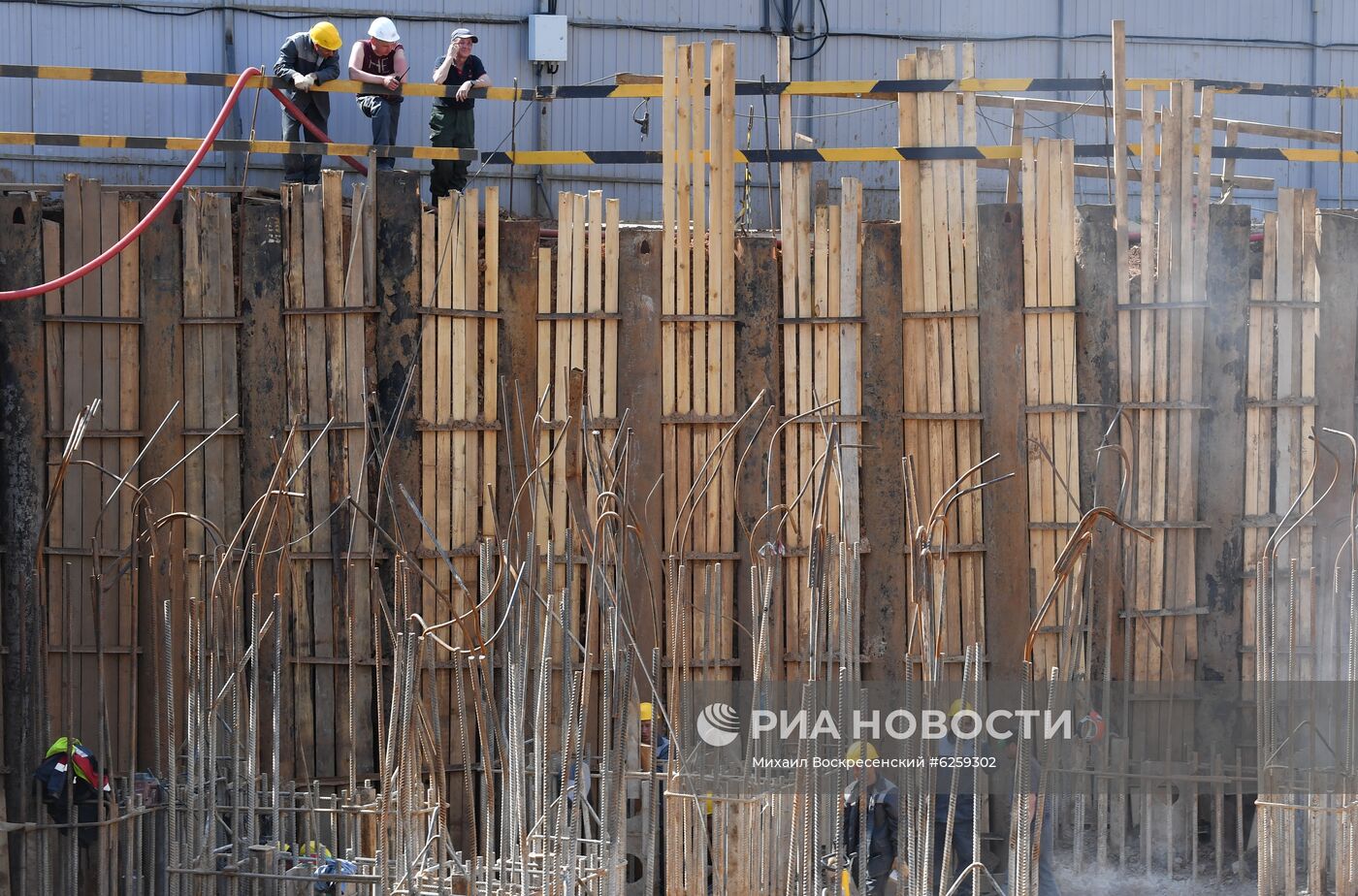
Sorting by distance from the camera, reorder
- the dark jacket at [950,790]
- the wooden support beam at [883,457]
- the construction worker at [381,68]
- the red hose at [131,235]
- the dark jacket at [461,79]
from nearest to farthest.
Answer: the dark jacket at [950,790], the red hose at [131,235], the wooden support beam at [883,457], the dark jacket at [461,79], the construction worker at [381,68]

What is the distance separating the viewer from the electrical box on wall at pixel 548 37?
16.1 meters

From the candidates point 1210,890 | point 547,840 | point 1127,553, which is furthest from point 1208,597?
point 547,840

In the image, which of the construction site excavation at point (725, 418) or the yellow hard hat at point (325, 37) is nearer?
the construction site excavation at point (725, 418)

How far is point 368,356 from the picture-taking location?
11148 mm

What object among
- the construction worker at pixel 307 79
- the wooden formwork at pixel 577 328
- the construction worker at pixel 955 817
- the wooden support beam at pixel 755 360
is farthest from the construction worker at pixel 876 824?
the construction worker at pixel 307 79

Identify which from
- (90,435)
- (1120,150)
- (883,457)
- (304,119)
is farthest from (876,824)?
(304,119)

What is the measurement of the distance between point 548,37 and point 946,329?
6.65 metres

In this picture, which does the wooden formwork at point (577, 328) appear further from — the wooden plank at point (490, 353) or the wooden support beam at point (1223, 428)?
the wooden support beam at point (1223, 428)

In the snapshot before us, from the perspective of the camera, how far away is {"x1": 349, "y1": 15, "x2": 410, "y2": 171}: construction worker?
12.9 meters

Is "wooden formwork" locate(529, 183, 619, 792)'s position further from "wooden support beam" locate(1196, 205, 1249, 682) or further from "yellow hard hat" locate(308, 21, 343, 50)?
"wooden support beam" locate(1196, 205, 1249, 682)

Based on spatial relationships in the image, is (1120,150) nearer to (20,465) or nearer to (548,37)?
(548,37)

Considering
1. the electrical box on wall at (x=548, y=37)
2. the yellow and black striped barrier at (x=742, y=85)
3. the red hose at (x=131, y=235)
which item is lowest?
the red hose at (x=131, y=235)

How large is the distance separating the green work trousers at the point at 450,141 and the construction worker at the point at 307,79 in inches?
37.0

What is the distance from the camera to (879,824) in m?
9.47
